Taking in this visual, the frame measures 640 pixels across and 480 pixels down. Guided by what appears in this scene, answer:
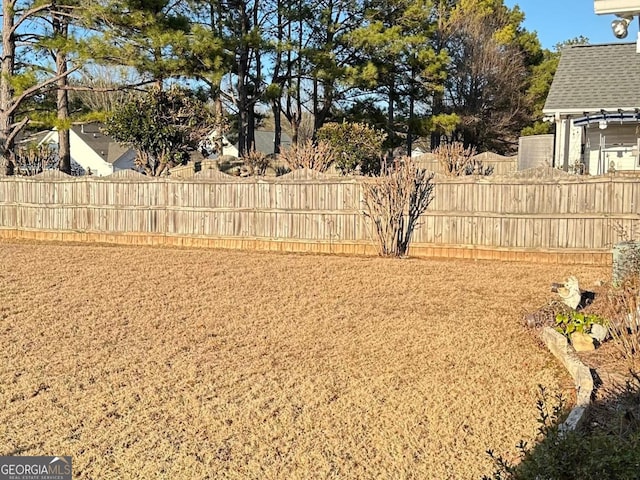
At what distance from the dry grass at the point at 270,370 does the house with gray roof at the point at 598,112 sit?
6885mm

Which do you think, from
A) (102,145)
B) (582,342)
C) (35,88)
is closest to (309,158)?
(35,88)

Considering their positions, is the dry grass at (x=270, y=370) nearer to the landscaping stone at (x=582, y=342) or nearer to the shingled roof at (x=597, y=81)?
the landscaping stone at (x=582, y=342)

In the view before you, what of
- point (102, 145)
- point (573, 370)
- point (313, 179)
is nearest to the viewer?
point (573, 370)

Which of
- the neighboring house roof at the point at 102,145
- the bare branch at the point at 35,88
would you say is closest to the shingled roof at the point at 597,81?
the bare branch at the point at 35,88

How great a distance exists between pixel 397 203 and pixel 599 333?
560 centimetres

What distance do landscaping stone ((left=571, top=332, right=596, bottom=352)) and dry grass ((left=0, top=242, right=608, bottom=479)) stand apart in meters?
0.30

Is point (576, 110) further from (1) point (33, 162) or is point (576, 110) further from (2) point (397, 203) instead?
(1) point (33, 162)

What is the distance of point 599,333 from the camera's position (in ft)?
18.8

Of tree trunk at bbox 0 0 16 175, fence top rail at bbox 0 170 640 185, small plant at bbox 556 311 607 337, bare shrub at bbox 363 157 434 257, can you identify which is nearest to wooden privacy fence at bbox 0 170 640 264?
fence top rail at bbox 0 170 640 185

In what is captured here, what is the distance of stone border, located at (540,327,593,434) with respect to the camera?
380cm

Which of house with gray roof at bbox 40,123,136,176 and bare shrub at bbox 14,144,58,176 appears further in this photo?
house with gray roof at bbox 40,123,136,176

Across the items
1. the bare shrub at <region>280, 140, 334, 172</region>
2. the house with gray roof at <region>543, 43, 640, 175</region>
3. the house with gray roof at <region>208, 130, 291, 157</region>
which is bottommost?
the bare shrub at <region>280, 140, 334, 172</region>

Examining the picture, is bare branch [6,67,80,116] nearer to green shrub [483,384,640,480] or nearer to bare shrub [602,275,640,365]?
bare shrub [602,275,640,365]

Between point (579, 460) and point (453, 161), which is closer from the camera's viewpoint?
point (579, 460)
